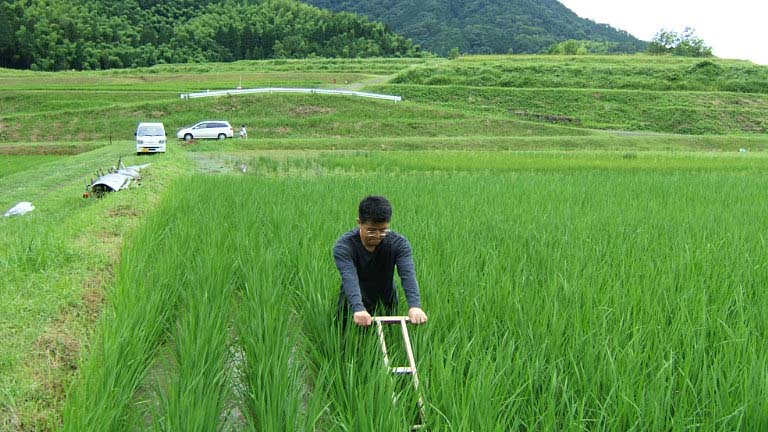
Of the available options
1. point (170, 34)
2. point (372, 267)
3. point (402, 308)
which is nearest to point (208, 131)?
point (402, 308)

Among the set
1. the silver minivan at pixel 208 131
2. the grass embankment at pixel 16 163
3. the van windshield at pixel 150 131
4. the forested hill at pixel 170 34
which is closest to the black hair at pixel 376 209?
the grass embankment at pixel 16 163

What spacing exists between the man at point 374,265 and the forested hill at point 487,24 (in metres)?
111

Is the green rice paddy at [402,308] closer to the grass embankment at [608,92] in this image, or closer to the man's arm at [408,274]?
the man's arm at [408,274]

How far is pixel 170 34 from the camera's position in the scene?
80062 mm

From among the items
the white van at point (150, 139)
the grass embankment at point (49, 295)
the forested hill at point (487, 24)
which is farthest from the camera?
the forested hill at point (487, 24)

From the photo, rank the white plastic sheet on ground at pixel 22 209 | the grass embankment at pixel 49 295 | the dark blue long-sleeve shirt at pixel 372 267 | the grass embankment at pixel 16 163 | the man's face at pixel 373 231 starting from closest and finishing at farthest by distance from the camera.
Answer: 1. the grass embankment at pixel 49 295
2. the man's face at pixel 373 231
3. the dark blue long-sleeve shirt at pixel 372 267
4. the white plastic sheet on ground at pixel 22 209
5. the grass embankment at pixel 16 163

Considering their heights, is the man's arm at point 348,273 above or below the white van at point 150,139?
above

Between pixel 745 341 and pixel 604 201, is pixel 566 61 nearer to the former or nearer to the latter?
pixel 604 201

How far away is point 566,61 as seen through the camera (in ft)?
148

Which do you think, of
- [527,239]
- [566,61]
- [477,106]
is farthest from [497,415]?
[566,61]

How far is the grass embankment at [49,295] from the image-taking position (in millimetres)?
2449

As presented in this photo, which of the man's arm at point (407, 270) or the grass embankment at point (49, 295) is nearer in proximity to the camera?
the grass embankment at point (49, 295)

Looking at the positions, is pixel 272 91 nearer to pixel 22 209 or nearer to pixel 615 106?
pixel 615 106

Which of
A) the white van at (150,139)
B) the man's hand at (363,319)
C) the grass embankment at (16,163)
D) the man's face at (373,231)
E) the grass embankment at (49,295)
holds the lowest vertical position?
the grass embankment at (16,163)
